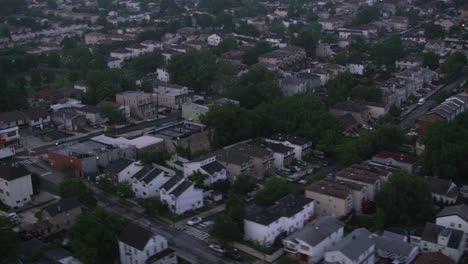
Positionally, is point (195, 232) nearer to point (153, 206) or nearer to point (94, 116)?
point (153, 206)

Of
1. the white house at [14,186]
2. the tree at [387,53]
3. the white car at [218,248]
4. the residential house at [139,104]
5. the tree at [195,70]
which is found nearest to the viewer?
the white car at [218,248]

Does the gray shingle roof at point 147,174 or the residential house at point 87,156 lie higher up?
the gray shingle roof at point 147,174

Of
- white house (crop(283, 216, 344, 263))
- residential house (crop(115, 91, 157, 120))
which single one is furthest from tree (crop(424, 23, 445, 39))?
white house (crop(283, 216, 344, 263))

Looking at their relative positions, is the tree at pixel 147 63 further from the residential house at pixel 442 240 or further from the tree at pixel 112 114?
the residential house at pixel 442 240

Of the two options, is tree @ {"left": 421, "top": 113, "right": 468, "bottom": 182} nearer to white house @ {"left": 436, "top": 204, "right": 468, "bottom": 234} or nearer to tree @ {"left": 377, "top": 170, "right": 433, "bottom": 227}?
tree @ {"left": 377, "top": 170, "right": 433, "bottom": 227}

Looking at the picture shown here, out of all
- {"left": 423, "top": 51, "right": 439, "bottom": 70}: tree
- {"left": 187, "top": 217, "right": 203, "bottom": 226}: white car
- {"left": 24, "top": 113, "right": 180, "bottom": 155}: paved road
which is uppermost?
{"left": 423, "top": 51, "right": 439, "bottom": 70}: tree

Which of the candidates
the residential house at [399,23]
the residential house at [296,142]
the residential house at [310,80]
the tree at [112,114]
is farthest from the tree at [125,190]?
the residential house at [399,23]

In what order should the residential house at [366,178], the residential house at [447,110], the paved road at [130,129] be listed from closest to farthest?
the residential house at [366,178] < the residential house at [447,110] < the paved road at [130,129]

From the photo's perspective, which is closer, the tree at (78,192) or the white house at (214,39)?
the tree at (78,192)
